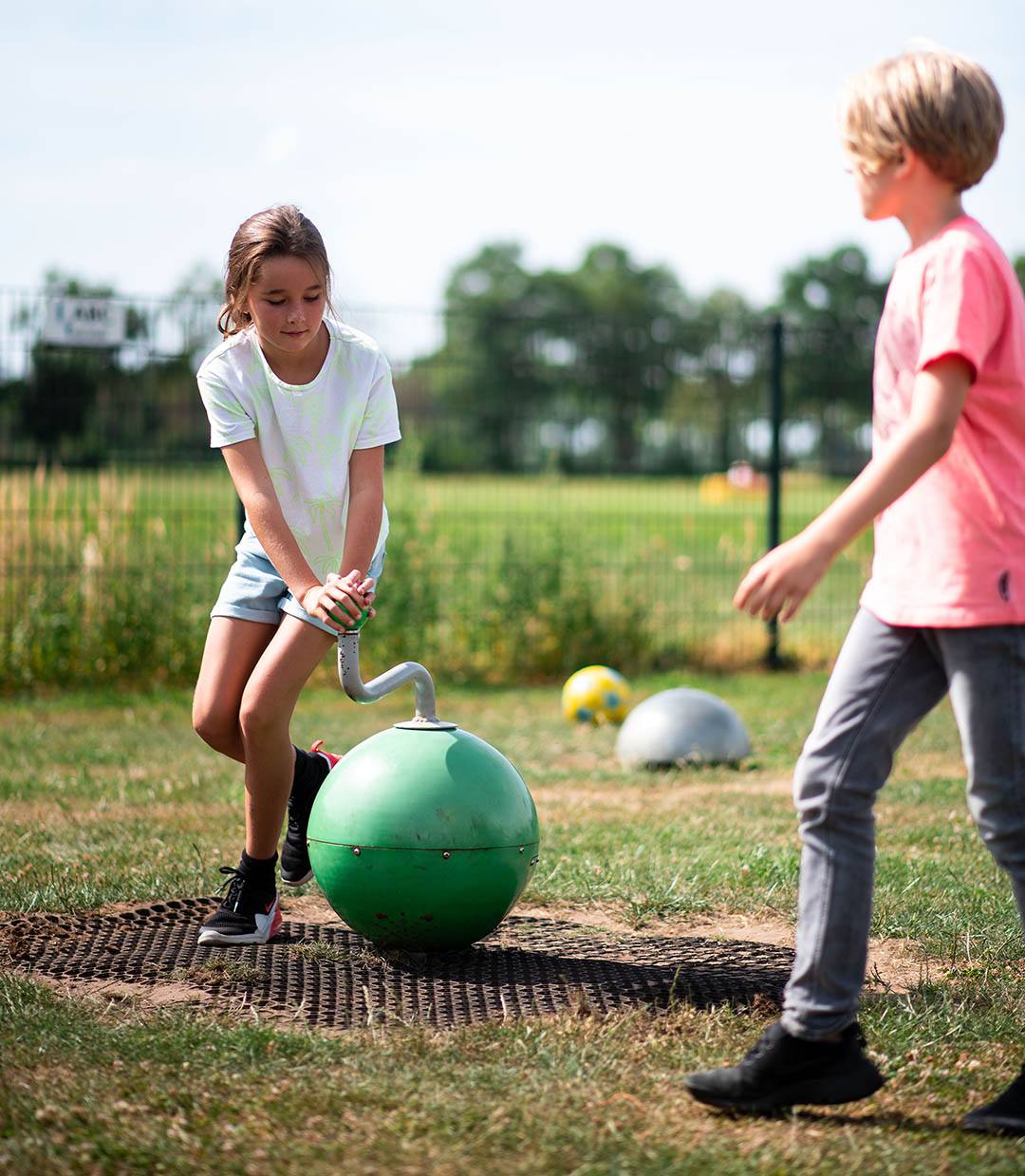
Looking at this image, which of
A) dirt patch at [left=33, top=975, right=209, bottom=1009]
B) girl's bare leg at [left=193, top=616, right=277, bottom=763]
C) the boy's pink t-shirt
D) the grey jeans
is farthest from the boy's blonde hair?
dirt patch at [left=33, top=975, right=209, bottom=1009]

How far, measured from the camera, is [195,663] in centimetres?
1023

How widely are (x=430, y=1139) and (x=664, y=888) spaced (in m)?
2.16

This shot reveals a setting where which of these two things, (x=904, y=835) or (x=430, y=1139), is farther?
(x=904, y=835)

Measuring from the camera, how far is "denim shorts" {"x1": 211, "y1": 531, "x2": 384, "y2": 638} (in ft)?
14.3

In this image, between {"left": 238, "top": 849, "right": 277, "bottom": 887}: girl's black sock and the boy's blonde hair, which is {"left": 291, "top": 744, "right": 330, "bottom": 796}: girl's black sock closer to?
{"left": 238, "top": 849, "right": 277, "bottom": 887}: girl's black sock

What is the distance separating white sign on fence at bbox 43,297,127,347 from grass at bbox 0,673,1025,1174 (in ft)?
16.6

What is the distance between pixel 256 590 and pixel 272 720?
15.1 inches

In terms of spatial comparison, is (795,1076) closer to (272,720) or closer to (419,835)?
(419,835)

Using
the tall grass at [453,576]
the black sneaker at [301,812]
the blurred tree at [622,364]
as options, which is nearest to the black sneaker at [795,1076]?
the black sneaker at [301,812]

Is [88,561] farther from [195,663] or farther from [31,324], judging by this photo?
[31,324]

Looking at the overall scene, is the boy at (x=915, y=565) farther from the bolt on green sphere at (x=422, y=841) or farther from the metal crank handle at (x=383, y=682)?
the metal crank handle at (x=383, y=682)

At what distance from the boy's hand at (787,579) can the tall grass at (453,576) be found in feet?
25.7

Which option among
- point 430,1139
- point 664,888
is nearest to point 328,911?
point 664,888

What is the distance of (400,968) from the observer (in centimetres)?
411
